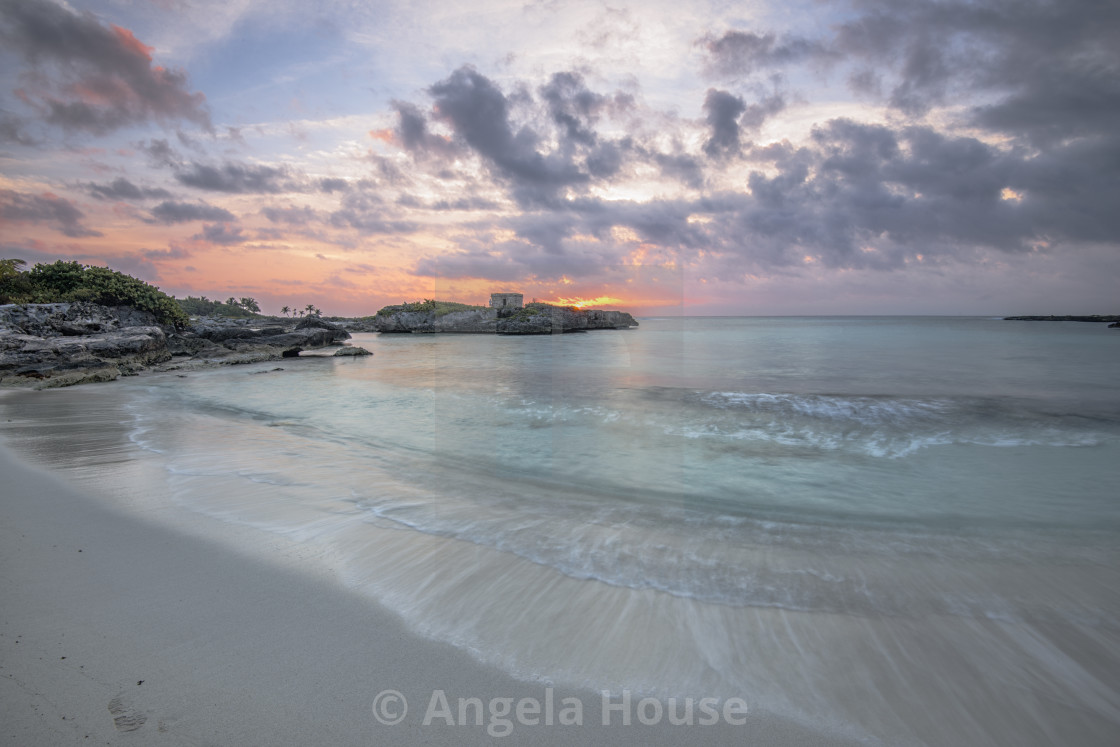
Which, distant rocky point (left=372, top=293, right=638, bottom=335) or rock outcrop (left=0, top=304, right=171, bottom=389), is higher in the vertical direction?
distant rocky point (left=372, top=293, right=638, bottom=335)

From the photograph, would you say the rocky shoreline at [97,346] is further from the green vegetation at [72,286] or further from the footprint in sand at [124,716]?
the footprint in sand at [124,716]

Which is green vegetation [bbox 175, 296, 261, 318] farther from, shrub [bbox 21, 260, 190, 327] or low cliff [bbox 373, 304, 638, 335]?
shrub [bbox 21, 260, 190, 327]

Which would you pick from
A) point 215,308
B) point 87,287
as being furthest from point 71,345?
point 215,308

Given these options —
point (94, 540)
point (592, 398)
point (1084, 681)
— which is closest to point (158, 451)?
point (94, 540)

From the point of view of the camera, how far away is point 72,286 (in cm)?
1861

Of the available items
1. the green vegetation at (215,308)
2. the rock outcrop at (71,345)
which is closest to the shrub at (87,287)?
the rock outcrop at (71,345)

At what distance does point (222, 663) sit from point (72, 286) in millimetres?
25656

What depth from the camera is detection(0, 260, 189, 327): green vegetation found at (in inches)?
696

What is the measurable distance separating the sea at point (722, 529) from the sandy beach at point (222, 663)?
0.22m

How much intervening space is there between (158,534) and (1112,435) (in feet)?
44.7

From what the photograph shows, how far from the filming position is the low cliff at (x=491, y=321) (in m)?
52.5

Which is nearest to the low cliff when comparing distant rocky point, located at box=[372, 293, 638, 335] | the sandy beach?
distant rocky point, located at box=[372, 293, 638, 335]

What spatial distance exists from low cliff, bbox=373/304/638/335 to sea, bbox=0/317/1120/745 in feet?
139

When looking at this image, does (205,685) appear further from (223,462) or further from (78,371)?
(78,371)
